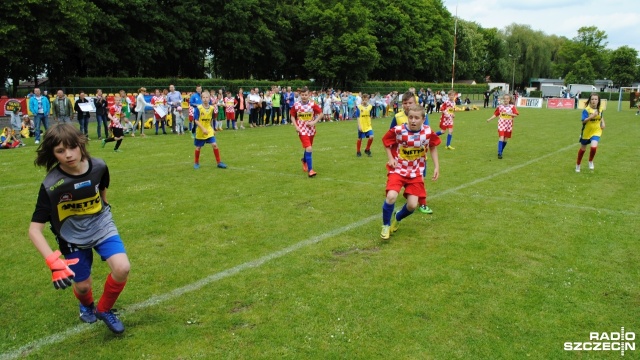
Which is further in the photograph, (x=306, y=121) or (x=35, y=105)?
(x=35, y=105)

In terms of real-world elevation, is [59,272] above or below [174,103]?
below

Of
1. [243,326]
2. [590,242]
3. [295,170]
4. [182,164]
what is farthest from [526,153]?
[243,326]

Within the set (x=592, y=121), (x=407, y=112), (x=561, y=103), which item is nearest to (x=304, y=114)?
(x=407, y=112)

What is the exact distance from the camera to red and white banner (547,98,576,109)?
5022 centimetres

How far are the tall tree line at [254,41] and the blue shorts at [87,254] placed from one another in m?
30.2

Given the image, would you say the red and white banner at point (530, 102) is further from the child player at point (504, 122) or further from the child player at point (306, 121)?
the child player at point (306, 121)

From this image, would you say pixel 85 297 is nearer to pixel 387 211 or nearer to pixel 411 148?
pixel 387 211

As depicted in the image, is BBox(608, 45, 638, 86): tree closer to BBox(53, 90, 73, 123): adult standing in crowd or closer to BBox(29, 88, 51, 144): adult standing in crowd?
BBox(53, 90, 73, 123): adult standing in crowd

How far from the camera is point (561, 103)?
5109 cm

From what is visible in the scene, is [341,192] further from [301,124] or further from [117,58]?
[117,58]

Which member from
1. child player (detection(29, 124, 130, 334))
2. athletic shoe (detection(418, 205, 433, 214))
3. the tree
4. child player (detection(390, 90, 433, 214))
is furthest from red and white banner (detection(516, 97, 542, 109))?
the tree

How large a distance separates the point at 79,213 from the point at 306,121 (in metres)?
8.23

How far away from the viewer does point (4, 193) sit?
10.0 meters

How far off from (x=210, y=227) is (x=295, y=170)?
5.32 meters
